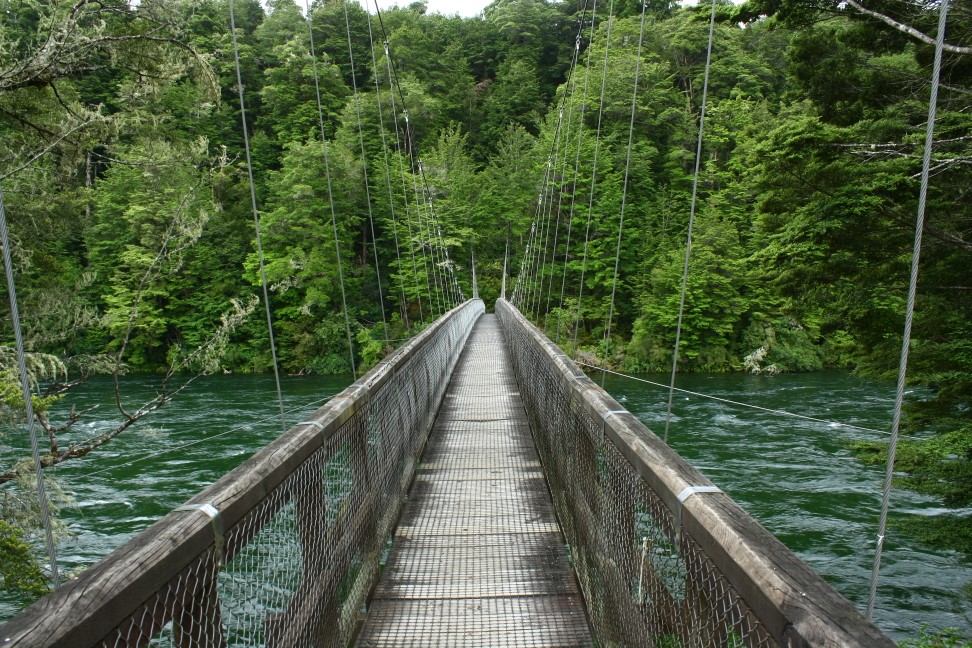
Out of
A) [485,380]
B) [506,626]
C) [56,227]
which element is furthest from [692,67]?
[506,626]

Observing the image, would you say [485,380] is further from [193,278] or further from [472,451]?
[193,278]

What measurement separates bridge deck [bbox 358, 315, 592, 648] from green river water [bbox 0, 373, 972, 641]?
94cm

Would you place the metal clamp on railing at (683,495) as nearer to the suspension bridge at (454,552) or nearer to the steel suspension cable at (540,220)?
the suspension bridge at (454,552)

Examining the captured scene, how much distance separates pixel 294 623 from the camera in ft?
5.23

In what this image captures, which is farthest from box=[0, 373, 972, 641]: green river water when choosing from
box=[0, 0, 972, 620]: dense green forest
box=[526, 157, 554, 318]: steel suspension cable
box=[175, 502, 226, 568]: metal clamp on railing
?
box=[526, 157, 554, 318]: steel suspension cable

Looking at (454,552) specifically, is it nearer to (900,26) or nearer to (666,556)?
(666,556)

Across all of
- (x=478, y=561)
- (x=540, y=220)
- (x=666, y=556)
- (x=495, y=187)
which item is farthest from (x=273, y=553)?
(x=495, y=187)

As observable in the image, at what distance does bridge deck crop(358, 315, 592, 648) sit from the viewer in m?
2.27

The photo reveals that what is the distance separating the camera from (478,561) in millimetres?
2832

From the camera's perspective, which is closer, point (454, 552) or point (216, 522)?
point (216, 522)

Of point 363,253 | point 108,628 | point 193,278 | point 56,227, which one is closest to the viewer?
point 108,628

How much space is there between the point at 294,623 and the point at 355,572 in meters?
0.68

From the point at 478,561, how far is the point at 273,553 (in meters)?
1.32

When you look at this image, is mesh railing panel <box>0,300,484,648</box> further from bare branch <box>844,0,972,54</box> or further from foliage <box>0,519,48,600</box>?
bare branch <box>844,0,972,54</box>
